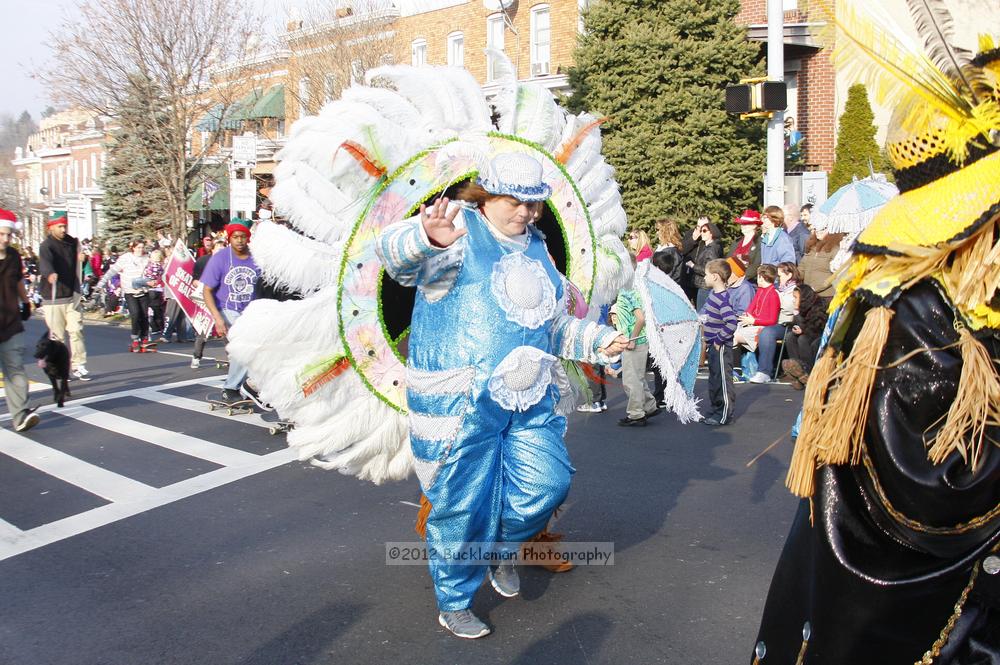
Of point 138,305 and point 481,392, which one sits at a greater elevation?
point 138,305

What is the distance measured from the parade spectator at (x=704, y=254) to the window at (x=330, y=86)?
14.0m

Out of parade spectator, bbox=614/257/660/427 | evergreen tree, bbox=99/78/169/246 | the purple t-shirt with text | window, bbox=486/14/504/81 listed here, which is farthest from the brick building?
parade spectator, bbox=614/257/660/427

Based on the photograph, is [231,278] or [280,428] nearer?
[280,428]

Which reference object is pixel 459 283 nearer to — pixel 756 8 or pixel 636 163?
pixel 636 163

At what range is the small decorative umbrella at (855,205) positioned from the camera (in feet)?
29.1

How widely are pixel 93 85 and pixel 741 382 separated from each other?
1692 cm

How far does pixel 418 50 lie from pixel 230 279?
69.7 feet

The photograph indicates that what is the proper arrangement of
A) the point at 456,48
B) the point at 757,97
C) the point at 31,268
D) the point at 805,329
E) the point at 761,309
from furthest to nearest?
the point at 31,268 < the point at 456,48 < the point at 757,97 < the point at 761,309 < the point at 805,329

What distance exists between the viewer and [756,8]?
20.4m

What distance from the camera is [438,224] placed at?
3.47 m

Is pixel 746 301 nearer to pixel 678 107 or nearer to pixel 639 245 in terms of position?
pixel 639 245

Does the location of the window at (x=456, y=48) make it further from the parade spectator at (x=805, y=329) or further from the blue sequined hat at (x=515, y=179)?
the blue sequined hat at (x=515, y=179)

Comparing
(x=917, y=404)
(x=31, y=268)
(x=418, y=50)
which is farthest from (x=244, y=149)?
(x=917, y=404)

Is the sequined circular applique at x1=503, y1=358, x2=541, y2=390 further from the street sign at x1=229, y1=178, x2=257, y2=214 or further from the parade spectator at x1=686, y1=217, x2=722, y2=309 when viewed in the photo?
the street sign at x1=229, y1=178, x2=257, y2=214
